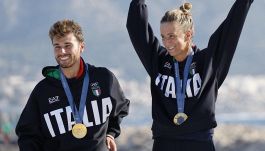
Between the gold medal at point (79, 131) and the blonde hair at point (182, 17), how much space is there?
2.66 ft

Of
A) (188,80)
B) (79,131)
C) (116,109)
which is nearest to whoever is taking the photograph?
(79,131)

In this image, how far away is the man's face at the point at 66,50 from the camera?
184 inches

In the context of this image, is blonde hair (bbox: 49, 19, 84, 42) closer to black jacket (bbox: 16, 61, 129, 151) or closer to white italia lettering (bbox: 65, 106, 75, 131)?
black jacket (bbox: 16, 61, 129, 151)

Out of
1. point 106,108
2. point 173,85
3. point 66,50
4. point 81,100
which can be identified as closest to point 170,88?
point 173,85

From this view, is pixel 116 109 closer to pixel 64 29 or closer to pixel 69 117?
pixel 69 117

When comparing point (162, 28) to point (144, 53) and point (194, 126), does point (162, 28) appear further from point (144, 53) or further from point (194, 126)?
point (194, 126)

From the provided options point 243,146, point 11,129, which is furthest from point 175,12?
point 11,129

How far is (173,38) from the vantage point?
4.75 metres

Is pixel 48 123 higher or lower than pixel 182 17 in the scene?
lower

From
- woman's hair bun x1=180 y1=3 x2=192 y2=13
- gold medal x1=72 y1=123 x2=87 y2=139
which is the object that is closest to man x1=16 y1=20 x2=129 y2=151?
gold medal x1=72 y1=123 x2=87 y2=139

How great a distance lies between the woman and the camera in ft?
15.5

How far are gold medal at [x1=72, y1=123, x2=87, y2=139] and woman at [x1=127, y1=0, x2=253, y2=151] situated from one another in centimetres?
44

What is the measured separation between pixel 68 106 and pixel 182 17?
35.0 inches

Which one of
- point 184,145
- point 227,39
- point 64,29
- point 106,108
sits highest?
point 64,29
